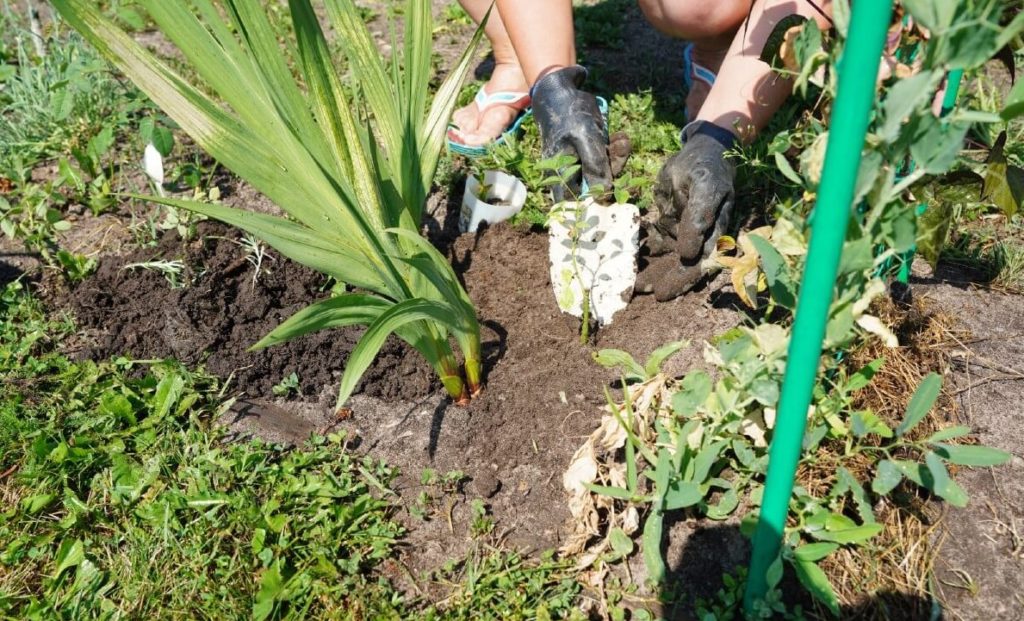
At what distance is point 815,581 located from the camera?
116 centimetres

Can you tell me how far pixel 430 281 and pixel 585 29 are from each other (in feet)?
6.25

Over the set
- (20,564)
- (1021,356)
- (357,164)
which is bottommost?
(20,564)

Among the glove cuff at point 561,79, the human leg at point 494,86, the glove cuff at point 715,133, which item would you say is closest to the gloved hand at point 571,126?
the glove cuff at point 561,79

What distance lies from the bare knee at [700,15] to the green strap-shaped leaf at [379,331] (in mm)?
1237

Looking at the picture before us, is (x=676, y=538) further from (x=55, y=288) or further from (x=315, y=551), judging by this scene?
(x=55, y=288)

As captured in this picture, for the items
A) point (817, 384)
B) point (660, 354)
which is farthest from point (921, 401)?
point (660, 354)

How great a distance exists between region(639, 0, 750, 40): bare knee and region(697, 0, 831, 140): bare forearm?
15 cm

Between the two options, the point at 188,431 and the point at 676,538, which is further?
the point at 188,431

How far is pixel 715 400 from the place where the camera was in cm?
119

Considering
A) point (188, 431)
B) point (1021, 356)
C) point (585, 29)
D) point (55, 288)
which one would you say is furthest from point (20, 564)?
point (585, 29)

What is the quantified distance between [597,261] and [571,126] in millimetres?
396

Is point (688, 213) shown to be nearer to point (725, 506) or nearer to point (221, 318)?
point (725, 506)

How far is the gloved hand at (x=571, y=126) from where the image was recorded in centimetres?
196

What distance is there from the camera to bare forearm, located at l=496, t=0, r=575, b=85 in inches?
82.1
